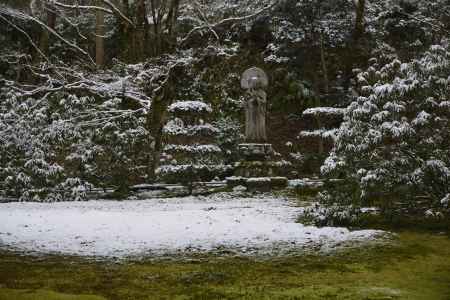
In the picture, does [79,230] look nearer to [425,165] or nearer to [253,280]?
[253,280]

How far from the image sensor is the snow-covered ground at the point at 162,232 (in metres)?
6.29

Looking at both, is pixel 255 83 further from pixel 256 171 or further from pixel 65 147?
pixel 65 147

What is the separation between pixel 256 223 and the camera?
24.6 ft

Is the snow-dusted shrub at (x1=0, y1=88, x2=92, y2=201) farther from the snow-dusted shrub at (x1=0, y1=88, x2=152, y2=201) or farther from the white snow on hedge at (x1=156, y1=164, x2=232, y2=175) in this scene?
the white snow on hedge at (x1=156, y1=164, x2=232, y2=175)

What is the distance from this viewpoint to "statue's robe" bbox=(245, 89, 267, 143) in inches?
504

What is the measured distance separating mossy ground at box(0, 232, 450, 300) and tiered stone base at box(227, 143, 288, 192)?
6.01 meters

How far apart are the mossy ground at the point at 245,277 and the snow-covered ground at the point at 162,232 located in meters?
0.51

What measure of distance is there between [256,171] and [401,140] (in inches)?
218

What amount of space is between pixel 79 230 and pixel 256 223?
2.55m

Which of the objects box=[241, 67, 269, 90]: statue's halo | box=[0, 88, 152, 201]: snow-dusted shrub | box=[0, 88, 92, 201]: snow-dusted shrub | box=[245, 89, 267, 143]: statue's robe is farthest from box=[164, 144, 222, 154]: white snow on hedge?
box=[0, 88, 92, 201]: snow-dusted shrub

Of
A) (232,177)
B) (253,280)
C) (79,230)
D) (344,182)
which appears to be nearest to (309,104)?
(232,177)

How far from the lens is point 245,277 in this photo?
4875 mm

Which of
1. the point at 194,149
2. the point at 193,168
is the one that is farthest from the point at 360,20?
the point at 193,168

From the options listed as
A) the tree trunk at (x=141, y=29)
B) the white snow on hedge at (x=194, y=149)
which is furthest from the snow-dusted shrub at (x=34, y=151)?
the tree trunk at (x=141, y=29)
